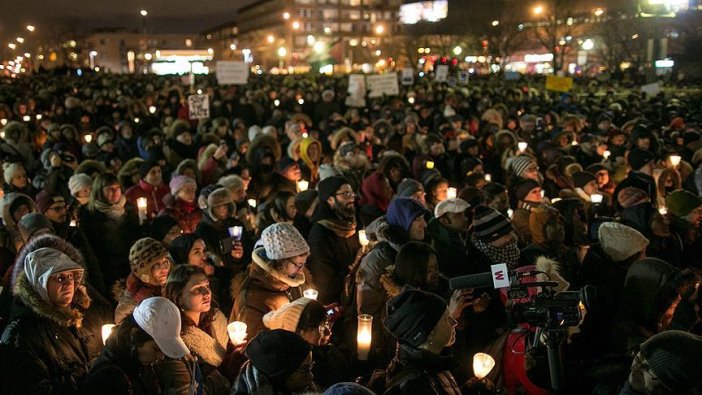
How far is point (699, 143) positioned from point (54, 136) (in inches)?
390

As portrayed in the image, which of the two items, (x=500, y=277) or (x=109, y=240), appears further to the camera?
(x=109, y=240)

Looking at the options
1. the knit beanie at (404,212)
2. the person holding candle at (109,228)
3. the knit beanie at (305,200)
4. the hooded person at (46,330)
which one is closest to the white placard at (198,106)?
the person holding candle at (109,228)

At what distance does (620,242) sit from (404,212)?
143 centimetres

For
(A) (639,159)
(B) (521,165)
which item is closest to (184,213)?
(B) (521,165)

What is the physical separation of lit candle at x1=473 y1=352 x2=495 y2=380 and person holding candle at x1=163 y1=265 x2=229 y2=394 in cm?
124

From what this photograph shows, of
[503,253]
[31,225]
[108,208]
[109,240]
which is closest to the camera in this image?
[503,253]

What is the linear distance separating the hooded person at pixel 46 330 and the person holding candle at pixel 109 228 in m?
2.27

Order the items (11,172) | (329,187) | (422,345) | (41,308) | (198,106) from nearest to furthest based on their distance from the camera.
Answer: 1. (422,345)
2. (41,308)
3. (329,187)
4. (11,172)
5. (198,106)

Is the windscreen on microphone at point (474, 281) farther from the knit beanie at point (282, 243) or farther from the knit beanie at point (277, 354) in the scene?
the knit beanie at point (282, 243)

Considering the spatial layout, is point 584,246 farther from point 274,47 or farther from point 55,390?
point 274,47

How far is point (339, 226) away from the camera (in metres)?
5.05

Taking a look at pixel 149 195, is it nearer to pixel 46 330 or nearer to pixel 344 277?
pixel 344 277

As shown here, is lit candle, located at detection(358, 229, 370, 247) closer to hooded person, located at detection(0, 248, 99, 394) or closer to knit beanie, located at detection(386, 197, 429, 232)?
knit beanie, located at detection(386, 197, 429, 232)

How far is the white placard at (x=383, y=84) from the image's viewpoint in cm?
1520
